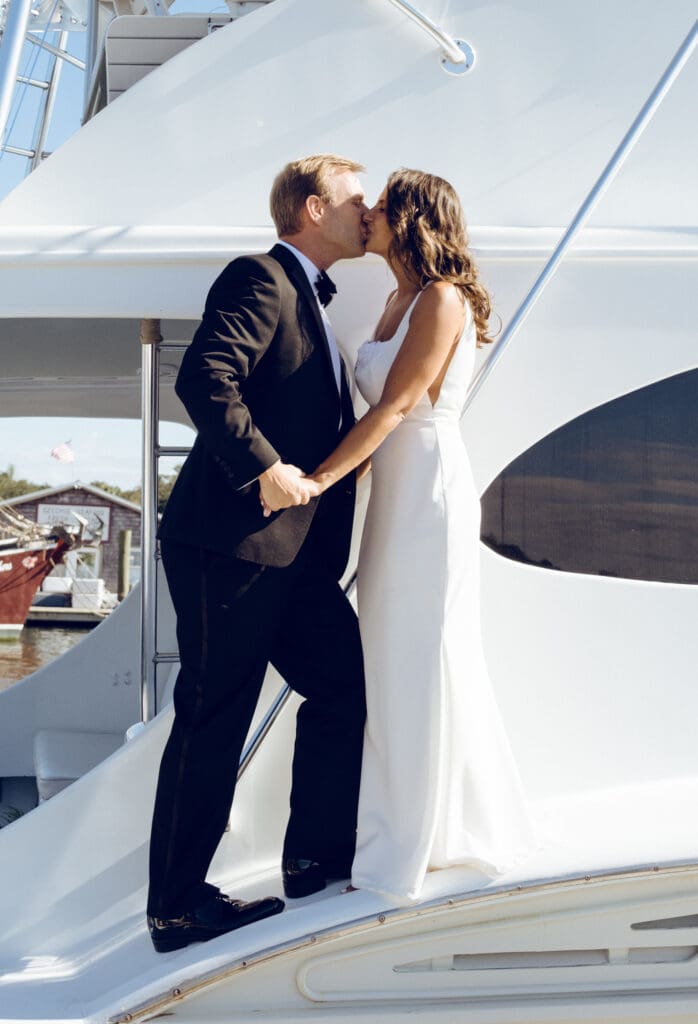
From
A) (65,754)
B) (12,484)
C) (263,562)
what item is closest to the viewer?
(263,562)

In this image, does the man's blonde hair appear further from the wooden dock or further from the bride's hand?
the wooden dock

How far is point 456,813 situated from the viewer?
2.31 meters

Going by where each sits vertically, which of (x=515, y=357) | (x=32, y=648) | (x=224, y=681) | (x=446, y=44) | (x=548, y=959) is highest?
(x=446, y=44)

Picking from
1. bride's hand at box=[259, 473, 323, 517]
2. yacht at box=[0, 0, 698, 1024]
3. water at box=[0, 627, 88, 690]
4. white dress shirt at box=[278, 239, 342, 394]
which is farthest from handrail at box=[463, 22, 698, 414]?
water at box=[0, 627, 88, 690]

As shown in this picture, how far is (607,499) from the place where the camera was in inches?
104

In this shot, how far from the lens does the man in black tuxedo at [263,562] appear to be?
220cm

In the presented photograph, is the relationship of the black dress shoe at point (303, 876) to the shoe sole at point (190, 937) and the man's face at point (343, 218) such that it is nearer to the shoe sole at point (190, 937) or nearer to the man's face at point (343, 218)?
the shoe sole at point (190, 937)

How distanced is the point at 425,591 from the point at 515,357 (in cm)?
67

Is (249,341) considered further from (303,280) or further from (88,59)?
(88,59)

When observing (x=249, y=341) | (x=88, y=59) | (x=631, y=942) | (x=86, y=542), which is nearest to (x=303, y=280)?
(x=249, y=341)

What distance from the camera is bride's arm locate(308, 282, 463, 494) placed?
89.7 inches

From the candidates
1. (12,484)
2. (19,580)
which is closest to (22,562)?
(19,580)

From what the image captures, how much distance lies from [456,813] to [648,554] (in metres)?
0.81

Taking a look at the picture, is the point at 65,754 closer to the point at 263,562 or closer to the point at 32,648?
the point at 263,562
